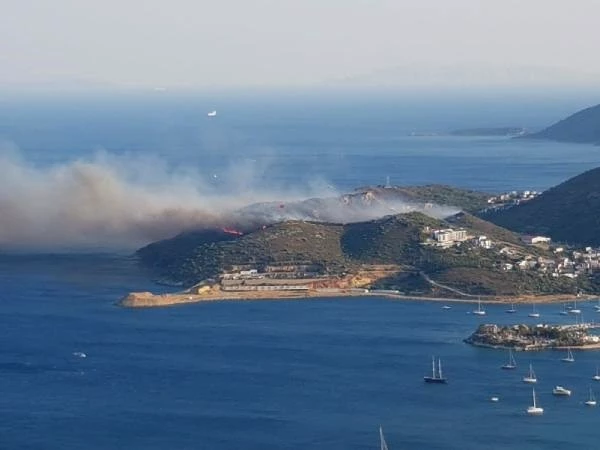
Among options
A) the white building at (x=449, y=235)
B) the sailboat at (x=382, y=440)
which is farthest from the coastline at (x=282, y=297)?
the sailboat at (x=382, y=440)

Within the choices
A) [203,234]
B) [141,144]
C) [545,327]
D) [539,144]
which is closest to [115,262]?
[203,234]

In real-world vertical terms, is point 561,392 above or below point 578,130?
below

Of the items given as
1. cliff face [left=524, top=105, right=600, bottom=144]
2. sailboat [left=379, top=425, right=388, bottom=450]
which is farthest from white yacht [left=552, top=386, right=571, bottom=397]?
cliff face [left=524, top=105, right=600, bottom=144]

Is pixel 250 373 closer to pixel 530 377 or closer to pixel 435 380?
pixel 435 380

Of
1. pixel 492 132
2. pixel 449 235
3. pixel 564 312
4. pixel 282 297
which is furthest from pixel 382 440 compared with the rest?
pixel 492 132

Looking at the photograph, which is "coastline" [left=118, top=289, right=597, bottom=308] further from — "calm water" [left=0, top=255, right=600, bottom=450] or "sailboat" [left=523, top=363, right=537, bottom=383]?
"sailboat" [left=523, top=363, right=537, bottom=383]

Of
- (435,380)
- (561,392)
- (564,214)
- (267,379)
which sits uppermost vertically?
(564,214)

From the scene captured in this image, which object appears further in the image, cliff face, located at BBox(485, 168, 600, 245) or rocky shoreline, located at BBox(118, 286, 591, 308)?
cliff face, located at BBox(485, 168, 600, 245)

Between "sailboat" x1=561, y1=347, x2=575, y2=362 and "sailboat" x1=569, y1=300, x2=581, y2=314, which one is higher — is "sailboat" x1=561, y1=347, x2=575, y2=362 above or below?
below
